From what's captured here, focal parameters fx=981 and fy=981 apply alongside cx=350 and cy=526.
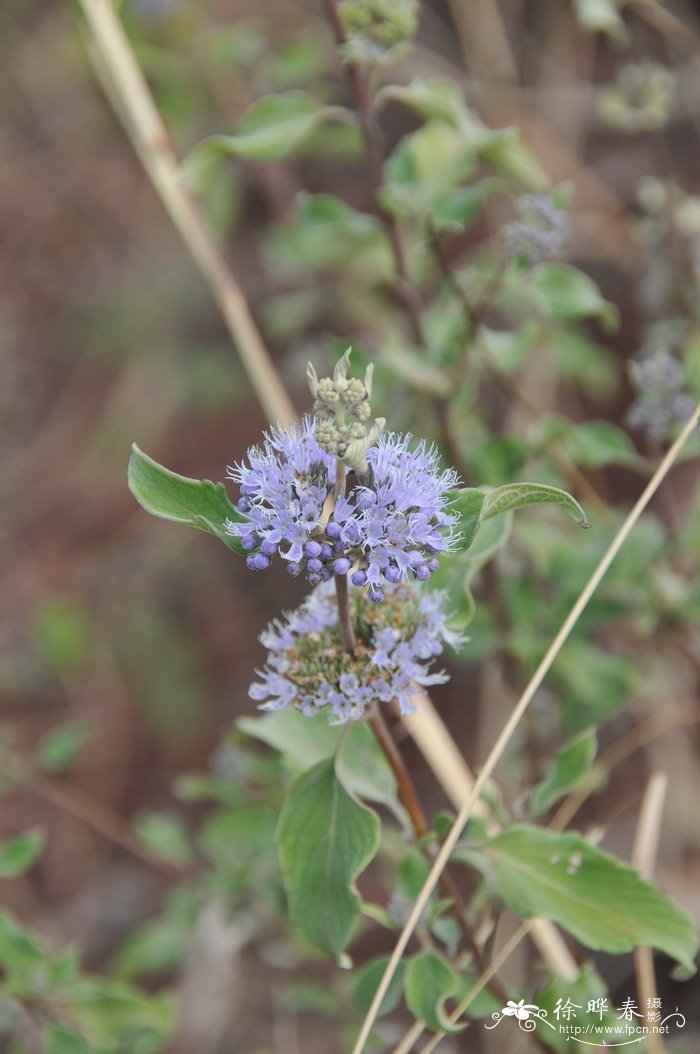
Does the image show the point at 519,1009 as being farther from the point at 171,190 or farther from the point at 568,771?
the point at 171,190

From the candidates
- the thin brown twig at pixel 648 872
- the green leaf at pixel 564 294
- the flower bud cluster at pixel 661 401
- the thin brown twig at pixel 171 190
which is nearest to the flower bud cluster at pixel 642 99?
the green leaf at pixel 564 294

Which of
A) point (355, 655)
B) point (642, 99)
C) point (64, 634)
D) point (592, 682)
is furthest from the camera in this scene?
point (64, 634)

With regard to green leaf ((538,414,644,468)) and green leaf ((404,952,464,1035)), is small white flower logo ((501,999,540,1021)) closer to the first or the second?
green leaf ((404,952,464,1035))

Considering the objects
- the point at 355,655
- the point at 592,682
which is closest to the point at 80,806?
the point at 592,682

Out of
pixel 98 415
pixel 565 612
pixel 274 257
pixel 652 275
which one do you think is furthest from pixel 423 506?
pixel 98 415

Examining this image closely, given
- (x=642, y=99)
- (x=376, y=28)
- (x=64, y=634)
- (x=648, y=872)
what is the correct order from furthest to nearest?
(x=64, y=634) → (x=642, y=99) → (x=648, y=872) → (x=376, y=28)

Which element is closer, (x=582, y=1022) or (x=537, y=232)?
(x=582, y=1022)
